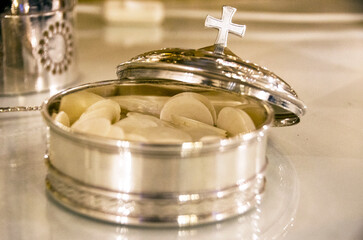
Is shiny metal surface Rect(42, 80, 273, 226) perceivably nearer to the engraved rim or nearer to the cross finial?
the engraved rim

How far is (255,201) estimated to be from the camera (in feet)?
1.87

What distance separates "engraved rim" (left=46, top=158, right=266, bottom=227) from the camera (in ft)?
1.66

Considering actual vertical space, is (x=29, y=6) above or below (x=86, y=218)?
above

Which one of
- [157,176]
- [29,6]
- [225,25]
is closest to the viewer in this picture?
[157,176]

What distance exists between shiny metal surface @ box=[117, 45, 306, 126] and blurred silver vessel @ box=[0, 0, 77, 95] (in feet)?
1.02

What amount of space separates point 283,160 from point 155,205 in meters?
0.26

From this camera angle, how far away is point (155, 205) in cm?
51

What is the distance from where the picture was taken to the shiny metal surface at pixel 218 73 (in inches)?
23.4

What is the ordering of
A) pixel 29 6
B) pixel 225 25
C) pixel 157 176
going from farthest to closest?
pixel 29 6 < pixel 225 25 < pixel 157 176

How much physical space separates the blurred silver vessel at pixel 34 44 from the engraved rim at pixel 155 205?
395 mm

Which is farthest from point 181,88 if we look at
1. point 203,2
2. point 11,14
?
point 203,2

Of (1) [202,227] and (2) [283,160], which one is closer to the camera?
(1) [202,227]

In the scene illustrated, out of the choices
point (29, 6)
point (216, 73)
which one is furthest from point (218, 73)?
point (29, 6)

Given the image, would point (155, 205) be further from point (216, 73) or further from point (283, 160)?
point (283, 160)
